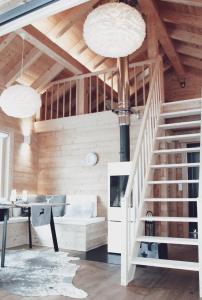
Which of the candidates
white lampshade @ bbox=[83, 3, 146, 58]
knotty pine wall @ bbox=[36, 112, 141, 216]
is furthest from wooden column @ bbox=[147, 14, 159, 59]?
white lampshade @ bbox=[83, 3, 146, 58]

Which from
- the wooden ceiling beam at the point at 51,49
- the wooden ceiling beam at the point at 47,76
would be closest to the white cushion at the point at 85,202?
the wooden ceiling beam at the point at 47,76

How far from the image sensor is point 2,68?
607cm

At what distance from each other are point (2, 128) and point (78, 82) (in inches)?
84.6

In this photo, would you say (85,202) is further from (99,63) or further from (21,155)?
(99,63)

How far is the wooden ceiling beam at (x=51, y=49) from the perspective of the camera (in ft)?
17.9

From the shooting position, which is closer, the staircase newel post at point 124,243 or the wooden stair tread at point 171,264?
the wooden stair tread at point 171,264

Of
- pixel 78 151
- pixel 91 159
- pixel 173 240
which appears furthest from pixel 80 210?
pixel 173 240

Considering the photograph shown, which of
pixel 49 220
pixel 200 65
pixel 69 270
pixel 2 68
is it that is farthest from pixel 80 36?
pixel 69 270

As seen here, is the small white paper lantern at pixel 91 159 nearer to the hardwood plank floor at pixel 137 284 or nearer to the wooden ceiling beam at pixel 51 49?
the wooden ceiling beam at pixel 51 49

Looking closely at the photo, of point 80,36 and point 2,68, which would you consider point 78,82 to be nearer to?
point 80,36

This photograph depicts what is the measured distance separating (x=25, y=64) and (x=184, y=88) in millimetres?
4517

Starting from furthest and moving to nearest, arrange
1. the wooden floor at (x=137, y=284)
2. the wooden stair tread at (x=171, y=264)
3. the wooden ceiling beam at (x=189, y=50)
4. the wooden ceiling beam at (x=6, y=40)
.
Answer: the wooden ceiling beam at (x=189, y=50) → the wooden ceiling beam at (x=6, y=40) → the wooden stair tread at (x=171, y=264) → the wooden floor at (x=137, y=284)

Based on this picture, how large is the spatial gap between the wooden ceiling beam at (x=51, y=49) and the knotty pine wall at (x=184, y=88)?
8.67 feet

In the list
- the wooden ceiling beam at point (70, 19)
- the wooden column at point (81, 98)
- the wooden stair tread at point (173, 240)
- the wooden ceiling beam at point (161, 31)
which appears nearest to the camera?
the wooden stair tread at point (173, 240)
